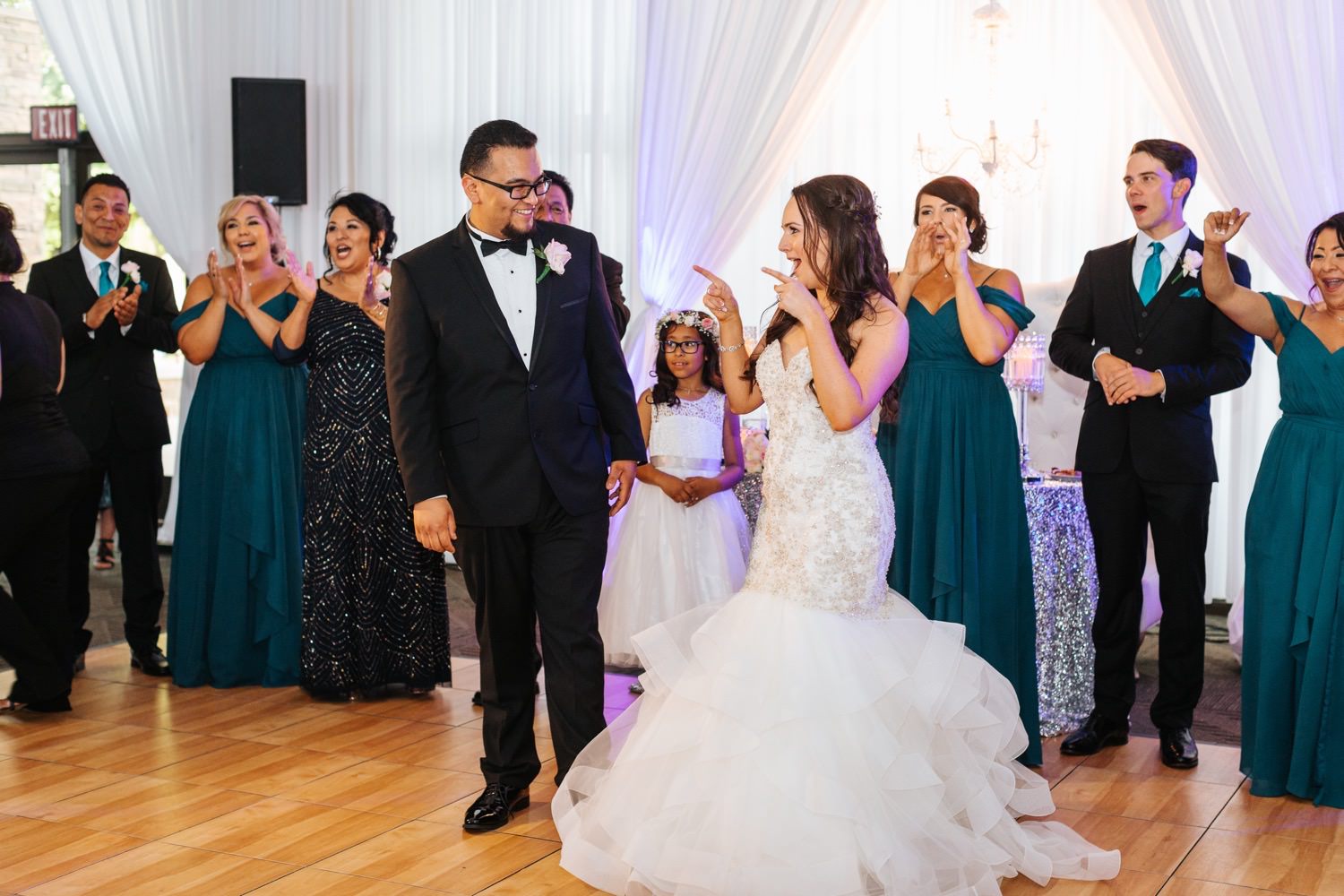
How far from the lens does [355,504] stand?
189 inches

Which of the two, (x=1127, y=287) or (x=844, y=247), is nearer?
(x=844, y=247)

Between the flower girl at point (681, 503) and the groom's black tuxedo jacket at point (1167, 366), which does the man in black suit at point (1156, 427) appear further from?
the flower girl at point (681, 503)

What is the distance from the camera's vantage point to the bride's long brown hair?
120 inches

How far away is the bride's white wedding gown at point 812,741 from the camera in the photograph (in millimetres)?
2801

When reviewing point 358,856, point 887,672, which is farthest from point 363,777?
point 887,672

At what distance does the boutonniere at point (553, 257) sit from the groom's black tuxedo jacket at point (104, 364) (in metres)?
2.42

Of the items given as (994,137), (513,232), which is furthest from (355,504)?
(994,137)

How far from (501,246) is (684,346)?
1.60 meters

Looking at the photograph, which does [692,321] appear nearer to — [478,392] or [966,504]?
[966,504]

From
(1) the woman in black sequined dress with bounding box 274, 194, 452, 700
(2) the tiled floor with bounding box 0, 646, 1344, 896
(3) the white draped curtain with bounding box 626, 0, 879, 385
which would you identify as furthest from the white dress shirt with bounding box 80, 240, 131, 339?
(3) the white draped curtain with bounding box 626, 0, 879, 385

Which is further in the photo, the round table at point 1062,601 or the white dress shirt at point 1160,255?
the round table at point 1062,601

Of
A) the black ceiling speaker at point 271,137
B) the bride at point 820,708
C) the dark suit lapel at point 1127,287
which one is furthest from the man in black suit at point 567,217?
the black ceiling speaker at point 271,137

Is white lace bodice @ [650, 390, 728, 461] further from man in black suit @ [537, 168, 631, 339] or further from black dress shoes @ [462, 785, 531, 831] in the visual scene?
black dress shoes @ [462, 785, 531, 831]

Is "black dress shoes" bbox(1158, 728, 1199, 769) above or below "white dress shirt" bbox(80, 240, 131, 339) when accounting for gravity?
below
